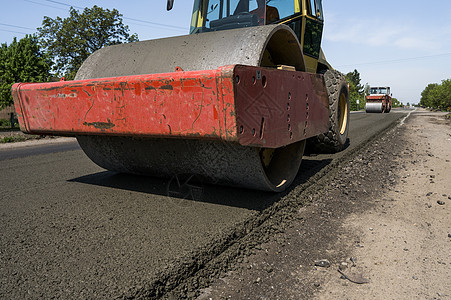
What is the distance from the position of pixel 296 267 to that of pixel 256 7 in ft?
9.41

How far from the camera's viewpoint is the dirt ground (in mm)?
1666

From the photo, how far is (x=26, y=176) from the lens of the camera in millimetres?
3928

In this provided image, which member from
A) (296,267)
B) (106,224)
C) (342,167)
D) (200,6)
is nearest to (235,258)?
(296,267)

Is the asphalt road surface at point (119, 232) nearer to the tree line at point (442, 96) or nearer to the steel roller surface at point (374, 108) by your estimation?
the steel roller surface at point (374, 108)

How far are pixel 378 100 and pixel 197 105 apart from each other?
27.5 metres

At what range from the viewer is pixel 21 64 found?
20750mm

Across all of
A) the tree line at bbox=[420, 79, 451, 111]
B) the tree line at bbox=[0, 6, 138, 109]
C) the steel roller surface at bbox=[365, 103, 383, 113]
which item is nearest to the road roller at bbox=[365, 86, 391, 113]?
the steel roller surface at bbox=[365, 103, 383, 113]

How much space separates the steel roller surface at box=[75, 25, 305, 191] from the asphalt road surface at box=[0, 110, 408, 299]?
8.7 inches

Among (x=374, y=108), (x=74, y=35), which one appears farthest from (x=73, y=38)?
(x=374, y=108)

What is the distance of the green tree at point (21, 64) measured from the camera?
20.3 meters

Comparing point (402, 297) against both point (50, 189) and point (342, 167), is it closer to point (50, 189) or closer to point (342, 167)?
point (342, 167)

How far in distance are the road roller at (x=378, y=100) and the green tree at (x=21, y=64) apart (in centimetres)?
2378

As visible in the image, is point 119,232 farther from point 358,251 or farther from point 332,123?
point 332,123

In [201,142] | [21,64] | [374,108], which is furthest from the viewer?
[374,108]
